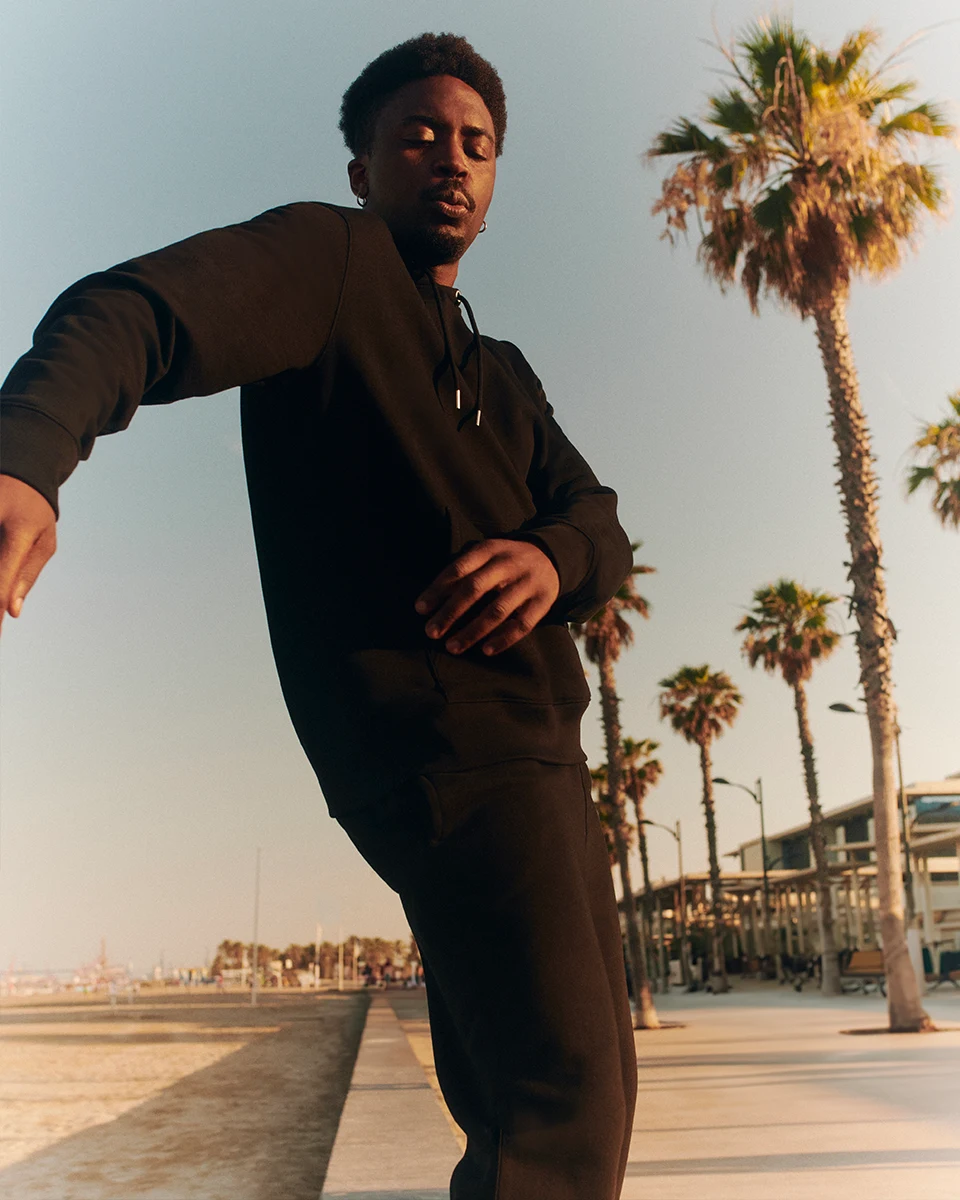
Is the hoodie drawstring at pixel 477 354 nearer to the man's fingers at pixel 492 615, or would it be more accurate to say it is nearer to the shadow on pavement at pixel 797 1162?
the man's fingers at pixel 492 615

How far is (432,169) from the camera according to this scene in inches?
56.2

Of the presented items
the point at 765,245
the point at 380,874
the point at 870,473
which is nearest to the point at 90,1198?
the point at 380,874

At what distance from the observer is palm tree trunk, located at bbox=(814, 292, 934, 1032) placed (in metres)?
15.5

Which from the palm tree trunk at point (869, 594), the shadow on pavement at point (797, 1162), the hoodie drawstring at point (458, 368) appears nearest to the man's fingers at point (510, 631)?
the hoodie drawstring at point (458, 368)

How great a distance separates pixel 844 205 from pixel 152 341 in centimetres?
1679

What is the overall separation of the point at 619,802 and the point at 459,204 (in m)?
24.0

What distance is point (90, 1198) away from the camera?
18.8ft

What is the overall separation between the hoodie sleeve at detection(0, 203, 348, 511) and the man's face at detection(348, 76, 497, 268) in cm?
21

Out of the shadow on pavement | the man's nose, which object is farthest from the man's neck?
the shadow on pavement

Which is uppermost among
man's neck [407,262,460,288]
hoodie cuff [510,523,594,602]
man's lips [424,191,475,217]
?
man's lips [424,191,475,217]

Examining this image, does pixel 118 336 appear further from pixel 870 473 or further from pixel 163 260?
pixel 870 473

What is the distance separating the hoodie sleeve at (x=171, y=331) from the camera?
0.83 meters

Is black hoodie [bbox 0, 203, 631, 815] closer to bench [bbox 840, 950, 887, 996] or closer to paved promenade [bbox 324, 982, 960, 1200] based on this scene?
paved promenade [bbox 324, 982, 960, 1200]

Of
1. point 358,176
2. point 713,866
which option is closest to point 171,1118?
point 358,176
